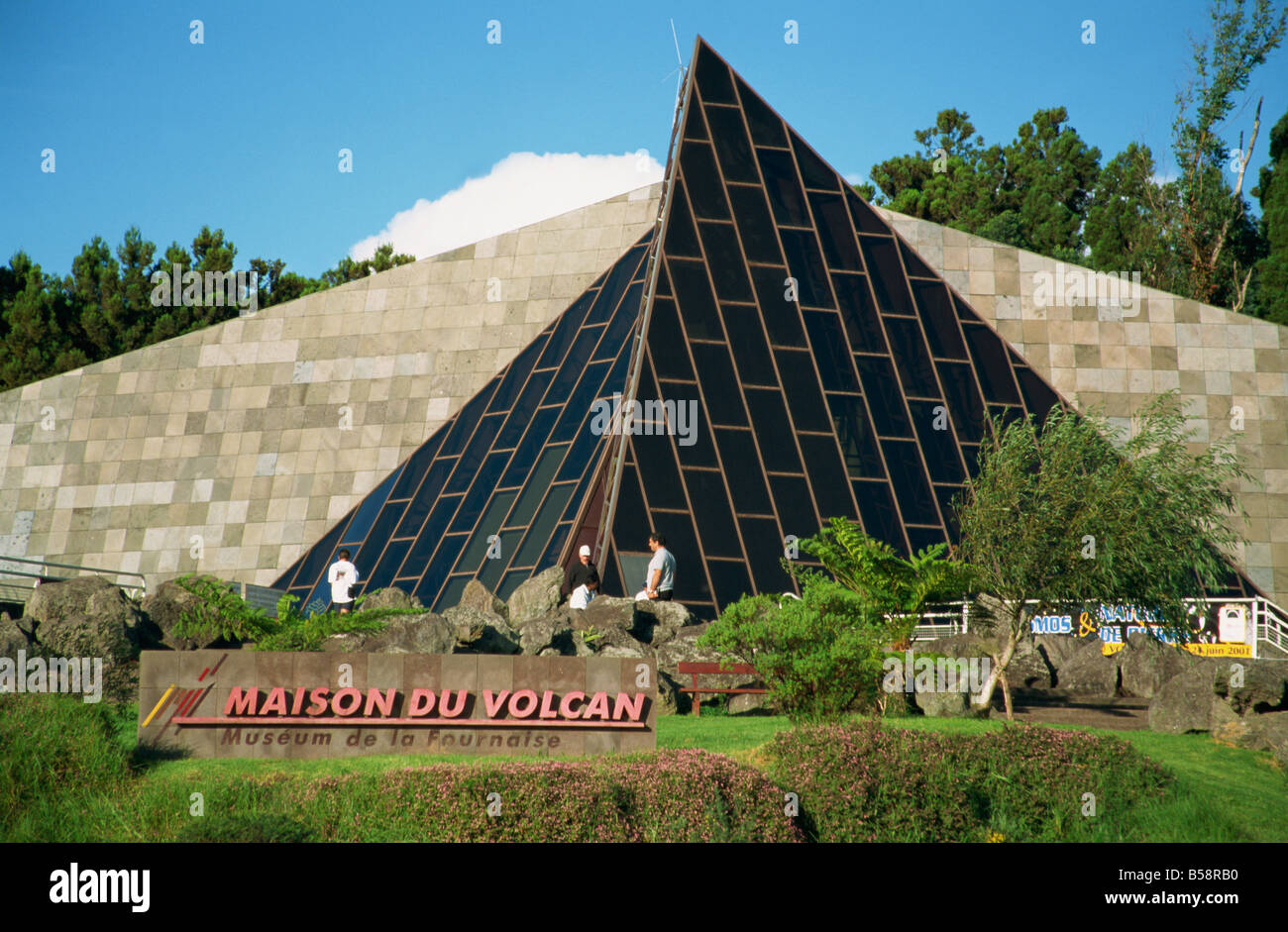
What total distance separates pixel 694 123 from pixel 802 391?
7129mm

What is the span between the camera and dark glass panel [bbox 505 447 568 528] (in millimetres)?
25406

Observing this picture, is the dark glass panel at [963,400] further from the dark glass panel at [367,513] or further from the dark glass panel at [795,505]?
the dark glass panel at [367,513]

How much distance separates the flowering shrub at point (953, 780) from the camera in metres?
12.3

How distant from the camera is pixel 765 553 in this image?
80.0ft

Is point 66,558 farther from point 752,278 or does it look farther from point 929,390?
point 929,390

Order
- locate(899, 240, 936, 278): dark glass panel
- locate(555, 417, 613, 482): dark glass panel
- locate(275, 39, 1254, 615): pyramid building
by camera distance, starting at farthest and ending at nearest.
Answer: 1. locate(899, 240, 936, 278): dark glass panel
2. locate(555, 417, 613, 482): dark glass panel
3. locate(275, 39, 1254, 615): pyramid building

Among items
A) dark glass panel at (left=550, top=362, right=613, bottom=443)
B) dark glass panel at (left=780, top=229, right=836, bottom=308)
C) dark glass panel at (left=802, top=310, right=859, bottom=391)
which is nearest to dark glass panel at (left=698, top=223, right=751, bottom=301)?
dark glass panel at (left=780, top=229, right=836, bottom=308)

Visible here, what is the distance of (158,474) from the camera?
32.5 m

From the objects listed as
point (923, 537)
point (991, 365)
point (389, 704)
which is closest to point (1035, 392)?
point (991, 365)

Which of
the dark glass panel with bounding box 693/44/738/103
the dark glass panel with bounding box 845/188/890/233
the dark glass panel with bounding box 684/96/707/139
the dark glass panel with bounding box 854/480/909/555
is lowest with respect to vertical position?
the dark glass panel with bounding box 854/480/909/555

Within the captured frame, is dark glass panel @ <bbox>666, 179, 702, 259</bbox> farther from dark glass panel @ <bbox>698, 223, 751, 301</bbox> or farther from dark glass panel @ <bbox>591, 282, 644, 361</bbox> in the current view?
dark glass panel @ <bbox>591, 282, 644, 361</bbox>

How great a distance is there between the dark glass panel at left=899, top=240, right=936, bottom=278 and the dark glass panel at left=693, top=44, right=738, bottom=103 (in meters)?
5.18

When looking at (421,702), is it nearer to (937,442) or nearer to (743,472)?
(743,472)

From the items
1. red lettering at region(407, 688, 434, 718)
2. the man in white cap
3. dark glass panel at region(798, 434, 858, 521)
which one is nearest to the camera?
red lettering at region(407, 688, 434, 718)
